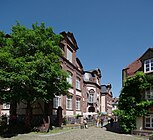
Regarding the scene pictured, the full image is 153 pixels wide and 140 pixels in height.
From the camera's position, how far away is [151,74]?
75.4ft

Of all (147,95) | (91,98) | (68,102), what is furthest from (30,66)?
(91,98)

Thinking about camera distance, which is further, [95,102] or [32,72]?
[95,102]

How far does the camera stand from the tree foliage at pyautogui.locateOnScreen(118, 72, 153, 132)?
74.6 feet

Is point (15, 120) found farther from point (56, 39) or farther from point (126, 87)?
point (126, 87)

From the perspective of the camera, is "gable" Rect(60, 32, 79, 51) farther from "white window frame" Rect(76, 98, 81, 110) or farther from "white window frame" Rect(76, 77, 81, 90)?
"white window frame" Rect(76, 98, 81, 110)

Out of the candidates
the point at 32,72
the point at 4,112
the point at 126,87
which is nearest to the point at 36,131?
the point at 32,72

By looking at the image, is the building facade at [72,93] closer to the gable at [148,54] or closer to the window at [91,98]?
the window at [91,98]

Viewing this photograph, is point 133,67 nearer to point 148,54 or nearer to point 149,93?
point 148,54

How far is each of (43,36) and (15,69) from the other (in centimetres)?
543

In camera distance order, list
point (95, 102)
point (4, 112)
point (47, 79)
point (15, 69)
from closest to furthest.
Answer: point (15, 69), point (47, 79), point (4, 112), point (95, 102)

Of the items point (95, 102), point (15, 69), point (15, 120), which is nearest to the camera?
point (15, 69)

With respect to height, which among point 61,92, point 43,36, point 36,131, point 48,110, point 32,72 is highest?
point 43,36

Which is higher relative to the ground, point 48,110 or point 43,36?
point 43,36

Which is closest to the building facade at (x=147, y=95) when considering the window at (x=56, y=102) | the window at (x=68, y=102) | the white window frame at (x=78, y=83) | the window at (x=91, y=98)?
the window at (x=56, y=102)
